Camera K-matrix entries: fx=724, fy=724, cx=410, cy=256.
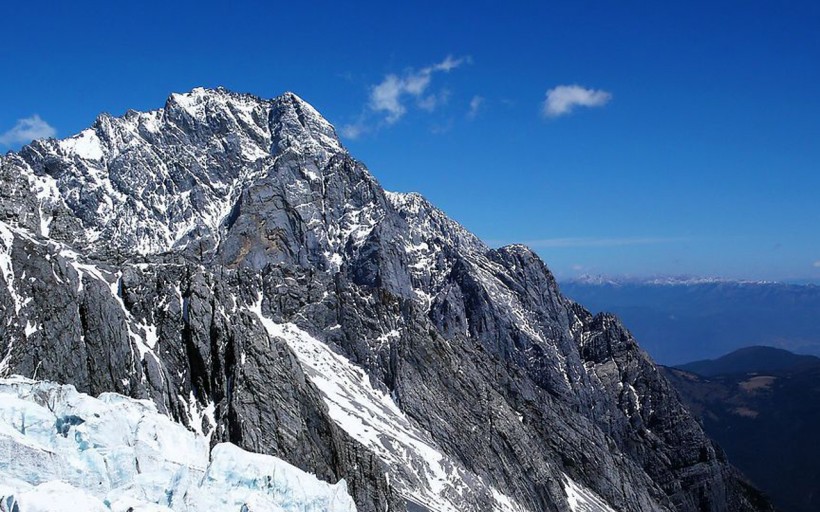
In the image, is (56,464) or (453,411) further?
(453,411)

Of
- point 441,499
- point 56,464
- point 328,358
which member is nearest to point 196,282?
point 328,358

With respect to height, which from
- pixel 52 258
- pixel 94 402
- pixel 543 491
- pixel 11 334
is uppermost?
pixel 52 258

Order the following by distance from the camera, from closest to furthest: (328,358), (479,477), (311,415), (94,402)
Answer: (94,402), (311,415), (479,477), (328,358)

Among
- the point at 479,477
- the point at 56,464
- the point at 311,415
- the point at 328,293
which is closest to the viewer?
the point at 56,464

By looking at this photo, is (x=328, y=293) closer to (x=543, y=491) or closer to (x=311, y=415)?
(x=311, y=415)

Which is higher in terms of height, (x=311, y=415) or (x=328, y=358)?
(x=328, y=358)

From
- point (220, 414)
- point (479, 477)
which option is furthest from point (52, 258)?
point (479, 477)
